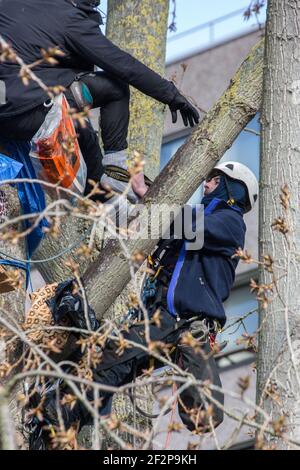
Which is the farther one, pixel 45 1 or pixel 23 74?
pixel 45 1

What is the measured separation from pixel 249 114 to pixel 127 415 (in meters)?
1.93

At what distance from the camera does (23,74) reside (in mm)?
4648

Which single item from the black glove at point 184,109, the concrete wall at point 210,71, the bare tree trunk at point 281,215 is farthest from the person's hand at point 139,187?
the concrete wall at point 210,71

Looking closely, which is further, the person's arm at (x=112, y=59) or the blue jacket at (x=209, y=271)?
the person's arm at (x=112, y=59)

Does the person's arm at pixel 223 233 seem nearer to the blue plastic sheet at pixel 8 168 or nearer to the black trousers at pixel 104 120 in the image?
the black trousers at pixel 104 120

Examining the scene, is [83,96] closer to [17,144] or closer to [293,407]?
[17,144]

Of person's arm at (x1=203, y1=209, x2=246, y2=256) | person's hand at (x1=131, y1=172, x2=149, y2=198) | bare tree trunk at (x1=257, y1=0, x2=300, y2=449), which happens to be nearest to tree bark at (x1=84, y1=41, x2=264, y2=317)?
bare tree trunk at (x1=257, y1=0, x2=300, y2=449)

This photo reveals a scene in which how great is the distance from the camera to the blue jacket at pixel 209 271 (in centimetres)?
609

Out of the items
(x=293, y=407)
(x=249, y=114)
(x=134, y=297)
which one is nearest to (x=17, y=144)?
(x=249, y=114)

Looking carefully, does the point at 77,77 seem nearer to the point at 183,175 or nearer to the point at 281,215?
the point at 183,175

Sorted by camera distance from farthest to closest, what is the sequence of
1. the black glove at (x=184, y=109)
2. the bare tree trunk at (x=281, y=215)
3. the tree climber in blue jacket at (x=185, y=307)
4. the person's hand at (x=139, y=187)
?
the black glove at (x=184, y=109), the person's hand at (x=139, y=187), the tree climber in blue jacket at (x=185, y=307), the bare tree trunk at (x=281, y=215)

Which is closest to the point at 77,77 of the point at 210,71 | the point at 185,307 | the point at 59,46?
the point at 59,46

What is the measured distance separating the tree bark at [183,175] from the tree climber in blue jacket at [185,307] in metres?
0.27

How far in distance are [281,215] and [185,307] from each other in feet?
2.67
